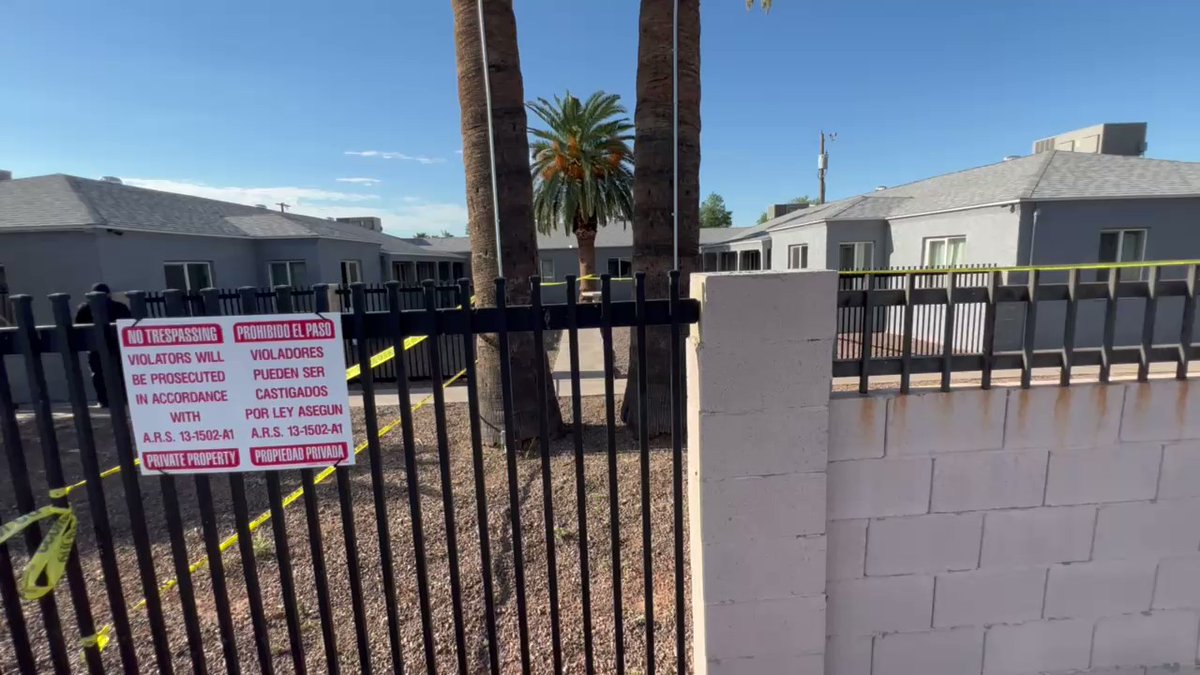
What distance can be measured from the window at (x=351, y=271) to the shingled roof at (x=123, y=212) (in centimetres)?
88

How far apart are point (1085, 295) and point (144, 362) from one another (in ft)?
11.5

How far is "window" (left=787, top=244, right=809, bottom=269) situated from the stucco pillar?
1583 centimetres

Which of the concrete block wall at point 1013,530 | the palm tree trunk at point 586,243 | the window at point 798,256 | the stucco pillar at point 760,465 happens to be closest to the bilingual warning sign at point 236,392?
the stucco pillar at point 760,465

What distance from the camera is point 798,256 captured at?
17.7 meters

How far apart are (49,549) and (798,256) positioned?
1819cm

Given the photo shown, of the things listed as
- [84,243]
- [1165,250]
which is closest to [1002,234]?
[1165,250]

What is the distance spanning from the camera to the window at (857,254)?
1495cm

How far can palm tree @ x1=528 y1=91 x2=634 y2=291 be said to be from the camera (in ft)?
67.5

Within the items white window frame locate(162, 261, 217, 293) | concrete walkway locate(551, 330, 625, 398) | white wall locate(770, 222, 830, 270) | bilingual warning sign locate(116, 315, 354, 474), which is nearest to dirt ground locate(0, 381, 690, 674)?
bilingual warning sign locate(116, 315, 354, 474)

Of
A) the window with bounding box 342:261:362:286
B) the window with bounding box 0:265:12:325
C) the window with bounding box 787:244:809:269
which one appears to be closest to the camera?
the window with bounding box 0:265:12:325

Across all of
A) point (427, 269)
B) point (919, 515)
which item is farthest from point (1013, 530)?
point (427, 269)

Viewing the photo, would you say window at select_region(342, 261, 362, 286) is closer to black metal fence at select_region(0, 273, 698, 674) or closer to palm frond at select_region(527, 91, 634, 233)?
palm frond at select_region(527, 91, 634, 233)

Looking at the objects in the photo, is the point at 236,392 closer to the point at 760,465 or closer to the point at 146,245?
the point at 760,465

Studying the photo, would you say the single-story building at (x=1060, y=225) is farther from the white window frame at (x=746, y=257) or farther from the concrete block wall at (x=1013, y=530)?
the white window frame at (x=746, y=257)
